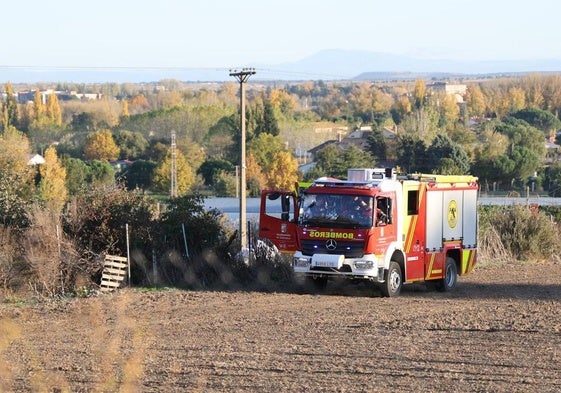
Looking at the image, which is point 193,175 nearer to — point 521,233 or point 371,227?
point 521,233

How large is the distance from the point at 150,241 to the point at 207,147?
86.0 meters

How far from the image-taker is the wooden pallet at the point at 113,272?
24.9 meters

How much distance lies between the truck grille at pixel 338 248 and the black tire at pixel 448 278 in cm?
361

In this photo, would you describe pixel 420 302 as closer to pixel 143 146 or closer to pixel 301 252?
pixel 301 252

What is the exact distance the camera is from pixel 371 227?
910 inches

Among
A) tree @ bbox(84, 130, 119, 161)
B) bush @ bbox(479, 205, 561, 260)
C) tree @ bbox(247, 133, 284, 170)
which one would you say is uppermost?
bush @ bbox(479, 205, 561, 260)

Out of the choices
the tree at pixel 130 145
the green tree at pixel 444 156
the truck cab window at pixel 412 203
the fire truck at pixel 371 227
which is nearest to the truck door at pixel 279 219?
the fire truck at pixel 371 227

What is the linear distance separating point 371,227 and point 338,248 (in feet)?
2.81

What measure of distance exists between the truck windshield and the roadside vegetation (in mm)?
3062

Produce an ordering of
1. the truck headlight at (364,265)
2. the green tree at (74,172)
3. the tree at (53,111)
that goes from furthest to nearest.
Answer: the tree at (53,111) → the green tree at (74,172) → the truck headlight at (364,265)

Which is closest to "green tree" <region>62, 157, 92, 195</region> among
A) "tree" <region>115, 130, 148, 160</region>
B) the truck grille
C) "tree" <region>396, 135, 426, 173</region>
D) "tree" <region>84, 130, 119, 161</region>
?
"tree" <region>396, 135, 426, 173</region>

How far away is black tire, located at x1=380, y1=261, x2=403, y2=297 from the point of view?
77.8 feet

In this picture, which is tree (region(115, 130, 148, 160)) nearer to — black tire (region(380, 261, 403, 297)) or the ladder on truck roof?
the ladder on truck roof

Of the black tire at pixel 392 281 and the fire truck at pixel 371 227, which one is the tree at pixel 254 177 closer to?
the fire truck at pixel 371 227
